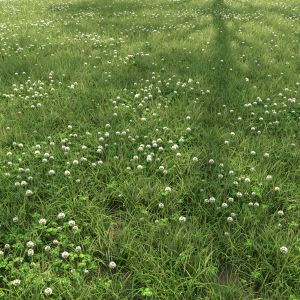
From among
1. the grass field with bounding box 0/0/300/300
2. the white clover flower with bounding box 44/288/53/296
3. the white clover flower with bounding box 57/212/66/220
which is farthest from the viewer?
the white clover flower with bounding box 57/212/66/220

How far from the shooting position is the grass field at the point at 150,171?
3.47 meters

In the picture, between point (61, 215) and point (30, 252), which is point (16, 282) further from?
point (61, 215)

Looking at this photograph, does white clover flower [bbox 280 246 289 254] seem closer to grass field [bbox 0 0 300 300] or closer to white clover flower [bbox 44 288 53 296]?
grass field [bbox 0 0 300 300]

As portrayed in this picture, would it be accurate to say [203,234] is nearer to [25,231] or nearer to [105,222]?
[105,222]

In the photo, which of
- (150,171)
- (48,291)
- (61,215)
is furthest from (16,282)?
(150,171)

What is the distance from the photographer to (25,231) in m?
3.91

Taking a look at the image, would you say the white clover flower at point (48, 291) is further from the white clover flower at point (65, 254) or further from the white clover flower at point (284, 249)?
the white clover flower at point (284, 249)

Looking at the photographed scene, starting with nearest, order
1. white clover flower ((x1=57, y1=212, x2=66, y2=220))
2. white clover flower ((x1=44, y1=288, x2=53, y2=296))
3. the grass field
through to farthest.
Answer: white clover flower ((x1=44, y1=288, x2=53, y2=296)) < the grass field < white clover flower ((x1=57, y1=212, x2=66, y2=220))

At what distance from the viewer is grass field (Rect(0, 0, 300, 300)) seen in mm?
3469

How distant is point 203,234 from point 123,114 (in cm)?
321

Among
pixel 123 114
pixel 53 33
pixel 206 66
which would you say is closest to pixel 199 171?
pixel 123 114

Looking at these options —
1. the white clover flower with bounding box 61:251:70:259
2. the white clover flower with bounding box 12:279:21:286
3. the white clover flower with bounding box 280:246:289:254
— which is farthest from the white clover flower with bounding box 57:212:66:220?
the white clover flower with bounding box 280:246:289:254

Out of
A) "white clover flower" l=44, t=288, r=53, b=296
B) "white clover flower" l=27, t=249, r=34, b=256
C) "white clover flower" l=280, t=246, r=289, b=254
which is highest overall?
"white clover flower" l=27, t=249, r=34, b=256

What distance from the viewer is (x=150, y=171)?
4.98 metres
